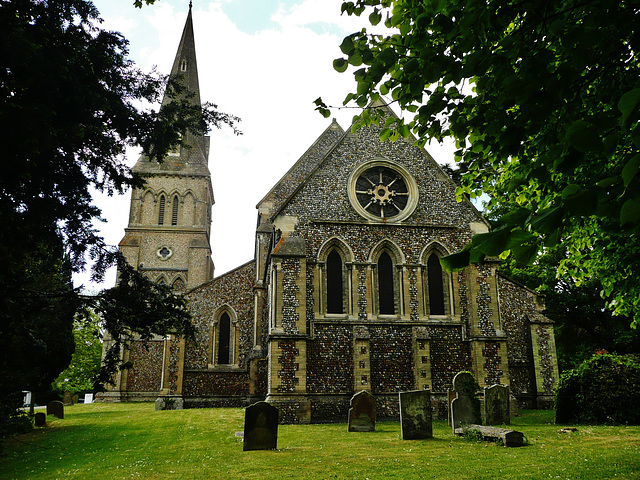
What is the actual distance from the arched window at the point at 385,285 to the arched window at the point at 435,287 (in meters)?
1.47

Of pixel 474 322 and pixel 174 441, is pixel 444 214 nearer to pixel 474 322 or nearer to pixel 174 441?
pixel 474 322

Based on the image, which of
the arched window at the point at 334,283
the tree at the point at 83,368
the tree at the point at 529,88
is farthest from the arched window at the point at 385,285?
the tree at the point at 83,368

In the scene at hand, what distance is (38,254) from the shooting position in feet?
27.7

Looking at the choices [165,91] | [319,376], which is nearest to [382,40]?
[165,91]

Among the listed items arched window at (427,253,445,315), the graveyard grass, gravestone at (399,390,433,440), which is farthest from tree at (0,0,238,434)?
arched window at (427,253,445,315)

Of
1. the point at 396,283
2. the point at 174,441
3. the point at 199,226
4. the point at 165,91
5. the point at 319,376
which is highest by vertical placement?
the point at 199,226

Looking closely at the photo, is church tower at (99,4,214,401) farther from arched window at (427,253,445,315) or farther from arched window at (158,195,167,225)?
arched window at (427,253,445,315)

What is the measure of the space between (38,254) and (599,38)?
8423 mm

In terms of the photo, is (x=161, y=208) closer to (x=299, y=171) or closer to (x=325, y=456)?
(x=299, y=171)

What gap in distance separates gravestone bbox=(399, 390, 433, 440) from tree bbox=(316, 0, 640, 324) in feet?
20.6

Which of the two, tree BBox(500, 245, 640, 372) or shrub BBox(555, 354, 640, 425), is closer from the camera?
shrub BBox(555, 354, 640, 425)

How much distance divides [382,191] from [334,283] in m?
4.17

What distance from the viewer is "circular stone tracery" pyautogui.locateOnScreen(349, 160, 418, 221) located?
19.5 metres

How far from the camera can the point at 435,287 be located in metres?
19.1
